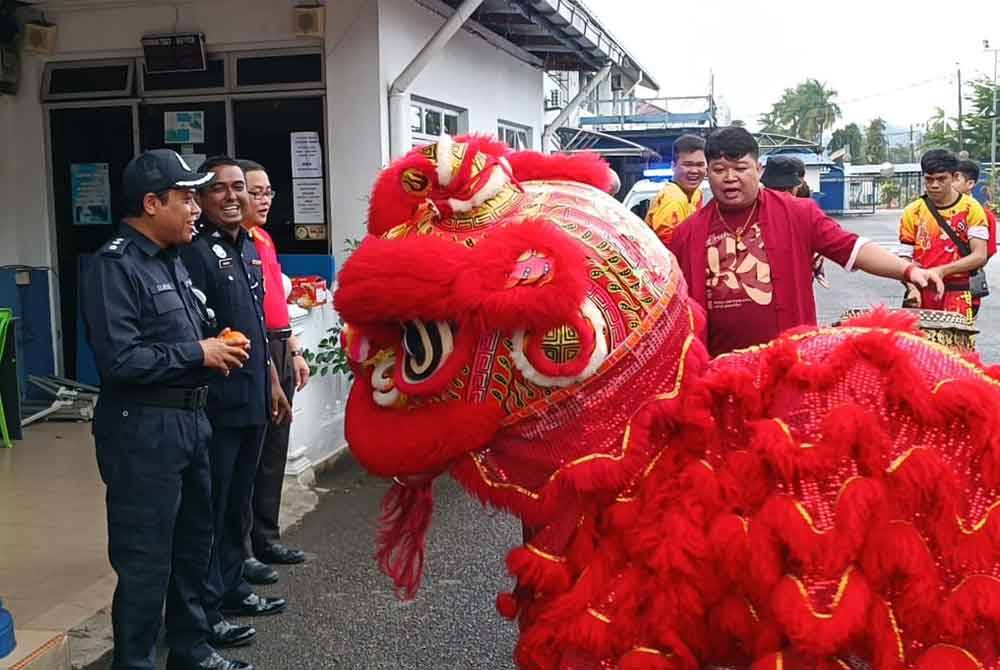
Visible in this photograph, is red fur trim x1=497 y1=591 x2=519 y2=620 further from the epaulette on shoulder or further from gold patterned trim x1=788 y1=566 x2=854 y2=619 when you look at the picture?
the epaulette on shoulder

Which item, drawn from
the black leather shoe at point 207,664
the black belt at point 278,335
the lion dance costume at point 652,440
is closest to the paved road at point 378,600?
the black leather shoe at point 207,664

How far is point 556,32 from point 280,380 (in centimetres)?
691

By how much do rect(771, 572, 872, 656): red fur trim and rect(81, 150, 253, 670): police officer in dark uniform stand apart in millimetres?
2133

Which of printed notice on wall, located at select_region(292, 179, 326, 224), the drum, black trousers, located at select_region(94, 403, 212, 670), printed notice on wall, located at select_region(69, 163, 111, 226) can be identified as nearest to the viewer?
the drum

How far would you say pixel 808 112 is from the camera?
8344 centimetres

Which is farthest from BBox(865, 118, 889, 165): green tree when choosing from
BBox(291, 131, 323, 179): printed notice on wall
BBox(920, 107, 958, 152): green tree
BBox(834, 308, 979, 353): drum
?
BBox(834, 308, 979, 353): drum

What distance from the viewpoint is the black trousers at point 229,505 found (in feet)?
13.1

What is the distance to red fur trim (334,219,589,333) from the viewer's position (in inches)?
76.3

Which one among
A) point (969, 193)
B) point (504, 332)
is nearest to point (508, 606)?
point (504, 332)

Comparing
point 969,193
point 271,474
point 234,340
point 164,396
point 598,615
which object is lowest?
point 271,474

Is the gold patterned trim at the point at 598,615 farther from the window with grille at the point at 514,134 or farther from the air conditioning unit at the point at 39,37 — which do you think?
the window with grille at the point at 514,134

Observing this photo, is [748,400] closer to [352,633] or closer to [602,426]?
[602,426]

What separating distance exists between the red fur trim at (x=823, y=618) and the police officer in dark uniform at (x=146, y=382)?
213cm

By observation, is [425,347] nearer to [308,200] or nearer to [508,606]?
[508,606]
